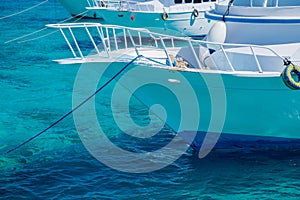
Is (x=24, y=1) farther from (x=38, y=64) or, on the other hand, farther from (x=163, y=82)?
(x=163, y=82)

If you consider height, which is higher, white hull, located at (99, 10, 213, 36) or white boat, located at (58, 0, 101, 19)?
white hull, located at (99, 10, 213, 36)

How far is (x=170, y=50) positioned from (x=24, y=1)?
4615cm

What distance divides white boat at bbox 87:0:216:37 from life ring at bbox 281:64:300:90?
15.5 metres

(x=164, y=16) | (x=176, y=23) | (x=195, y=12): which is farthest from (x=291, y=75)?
(x=176, y=23)

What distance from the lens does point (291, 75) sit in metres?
9.52

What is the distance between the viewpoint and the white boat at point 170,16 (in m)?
25.2

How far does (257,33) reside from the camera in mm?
10828

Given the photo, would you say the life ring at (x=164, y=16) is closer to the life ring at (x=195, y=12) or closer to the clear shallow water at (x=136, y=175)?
the life ring at (x=195, y=12)

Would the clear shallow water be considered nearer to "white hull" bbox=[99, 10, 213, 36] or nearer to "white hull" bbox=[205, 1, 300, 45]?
"white hull" bbox=[205, 1, 300, 45]

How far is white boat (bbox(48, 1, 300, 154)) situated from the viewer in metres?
9.87

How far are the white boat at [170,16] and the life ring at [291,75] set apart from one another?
50.8 ft

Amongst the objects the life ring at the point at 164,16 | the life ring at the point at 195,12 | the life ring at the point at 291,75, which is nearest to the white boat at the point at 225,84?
the life ring at the point at 291,75

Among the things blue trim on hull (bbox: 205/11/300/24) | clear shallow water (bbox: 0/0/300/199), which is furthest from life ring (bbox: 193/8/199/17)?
blue trim on hull (bbox: 205/11/300/24)

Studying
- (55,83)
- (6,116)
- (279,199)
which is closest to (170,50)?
(279,199)
